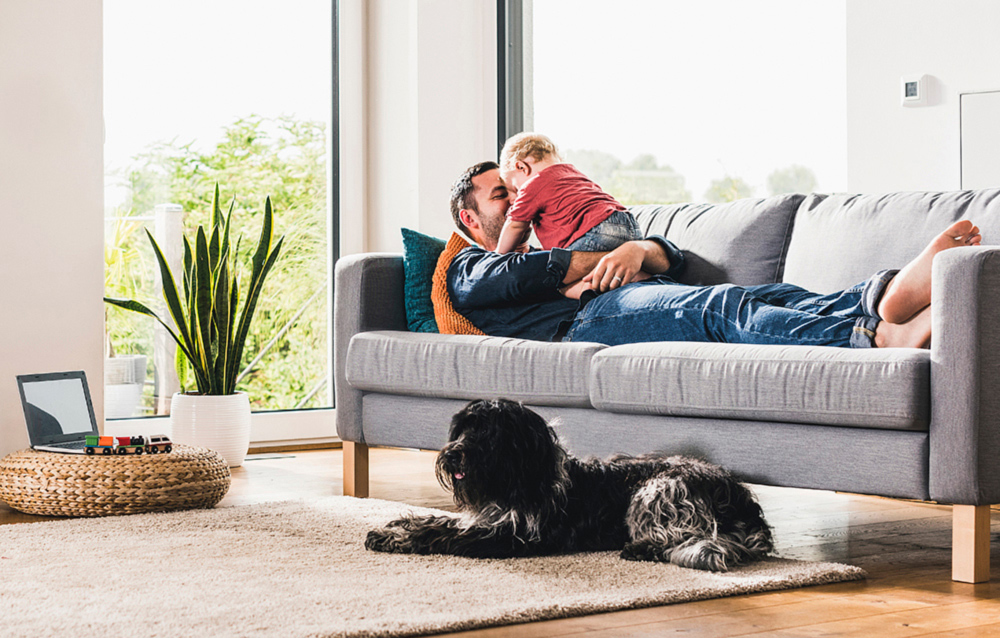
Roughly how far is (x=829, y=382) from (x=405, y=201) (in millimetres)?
2900

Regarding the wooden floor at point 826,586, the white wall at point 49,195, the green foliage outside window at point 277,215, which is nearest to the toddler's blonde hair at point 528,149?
the wooden floor at point 826,586

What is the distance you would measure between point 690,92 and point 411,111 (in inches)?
45.2

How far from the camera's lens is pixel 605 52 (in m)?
4.79

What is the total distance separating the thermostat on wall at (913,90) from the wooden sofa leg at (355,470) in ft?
7.13

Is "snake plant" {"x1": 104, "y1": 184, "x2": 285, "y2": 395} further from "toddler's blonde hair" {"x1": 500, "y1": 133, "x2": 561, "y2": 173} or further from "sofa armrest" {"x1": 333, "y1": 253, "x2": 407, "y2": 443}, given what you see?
"toddler's blonde hair" {"x1": 500, "y1": 133, "x2": 561, "y2": 173}

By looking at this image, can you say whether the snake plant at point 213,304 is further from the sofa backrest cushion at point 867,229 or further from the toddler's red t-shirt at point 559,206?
the sofa backrest cushion at point 867,229

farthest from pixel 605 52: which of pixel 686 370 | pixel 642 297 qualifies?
pixel 686 370

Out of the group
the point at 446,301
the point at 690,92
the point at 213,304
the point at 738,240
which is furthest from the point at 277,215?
the point at 738,240

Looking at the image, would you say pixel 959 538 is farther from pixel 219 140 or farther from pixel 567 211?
pixel 219 140

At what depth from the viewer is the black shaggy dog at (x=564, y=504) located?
219cm

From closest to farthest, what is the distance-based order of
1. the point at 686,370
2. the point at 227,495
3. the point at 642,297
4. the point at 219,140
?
1. the point at 686,370
2. the point at 642,297
3. the point at 227,495
4. the point at 219,140

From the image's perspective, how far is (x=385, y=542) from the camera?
2.35 m

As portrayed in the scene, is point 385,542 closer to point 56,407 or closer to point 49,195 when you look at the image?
point 56,407

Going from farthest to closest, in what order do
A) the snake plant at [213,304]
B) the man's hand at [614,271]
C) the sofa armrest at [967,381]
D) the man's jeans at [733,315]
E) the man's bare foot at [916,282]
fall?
the snake plant at [213,304]
the man's hand at [614,271]
the man's jeans at [733,315]
the man's bare foot at [916,282]
the sofa armrest at [967,381]
